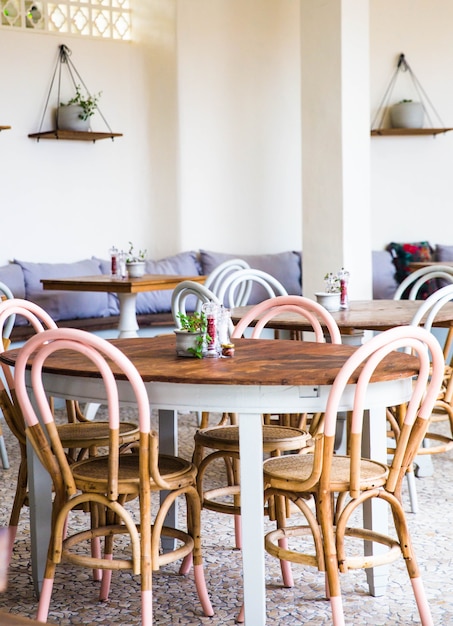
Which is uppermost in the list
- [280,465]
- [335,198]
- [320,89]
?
[320,89]

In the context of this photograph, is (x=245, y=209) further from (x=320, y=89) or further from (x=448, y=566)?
(x=448, y=566)

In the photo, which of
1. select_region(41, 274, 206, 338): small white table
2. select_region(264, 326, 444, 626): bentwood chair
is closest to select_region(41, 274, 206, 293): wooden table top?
select_region(41, 274, 206, 338): small white table

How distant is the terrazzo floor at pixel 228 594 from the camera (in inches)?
105

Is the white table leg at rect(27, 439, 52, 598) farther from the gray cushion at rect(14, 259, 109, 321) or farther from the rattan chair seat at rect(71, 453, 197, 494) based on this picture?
the gray cushion at rect(14, 259, 109, 321)

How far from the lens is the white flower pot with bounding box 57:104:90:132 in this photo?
6531 millimetres

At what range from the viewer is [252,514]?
94.1 inches

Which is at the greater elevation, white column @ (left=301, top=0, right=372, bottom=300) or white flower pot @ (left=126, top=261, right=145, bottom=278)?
white column @ (left=301, top=0, right=372, bottom=300)

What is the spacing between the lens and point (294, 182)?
7574 mm

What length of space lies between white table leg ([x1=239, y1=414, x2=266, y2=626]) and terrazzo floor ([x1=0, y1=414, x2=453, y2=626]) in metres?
0.25

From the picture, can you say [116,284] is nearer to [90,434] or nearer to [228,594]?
[90,434]

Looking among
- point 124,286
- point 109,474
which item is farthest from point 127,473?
point 124,286

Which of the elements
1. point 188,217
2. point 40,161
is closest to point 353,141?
point 188,217

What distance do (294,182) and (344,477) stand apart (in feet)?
17.5

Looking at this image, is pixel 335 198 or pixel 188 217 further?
pixel 188 217
